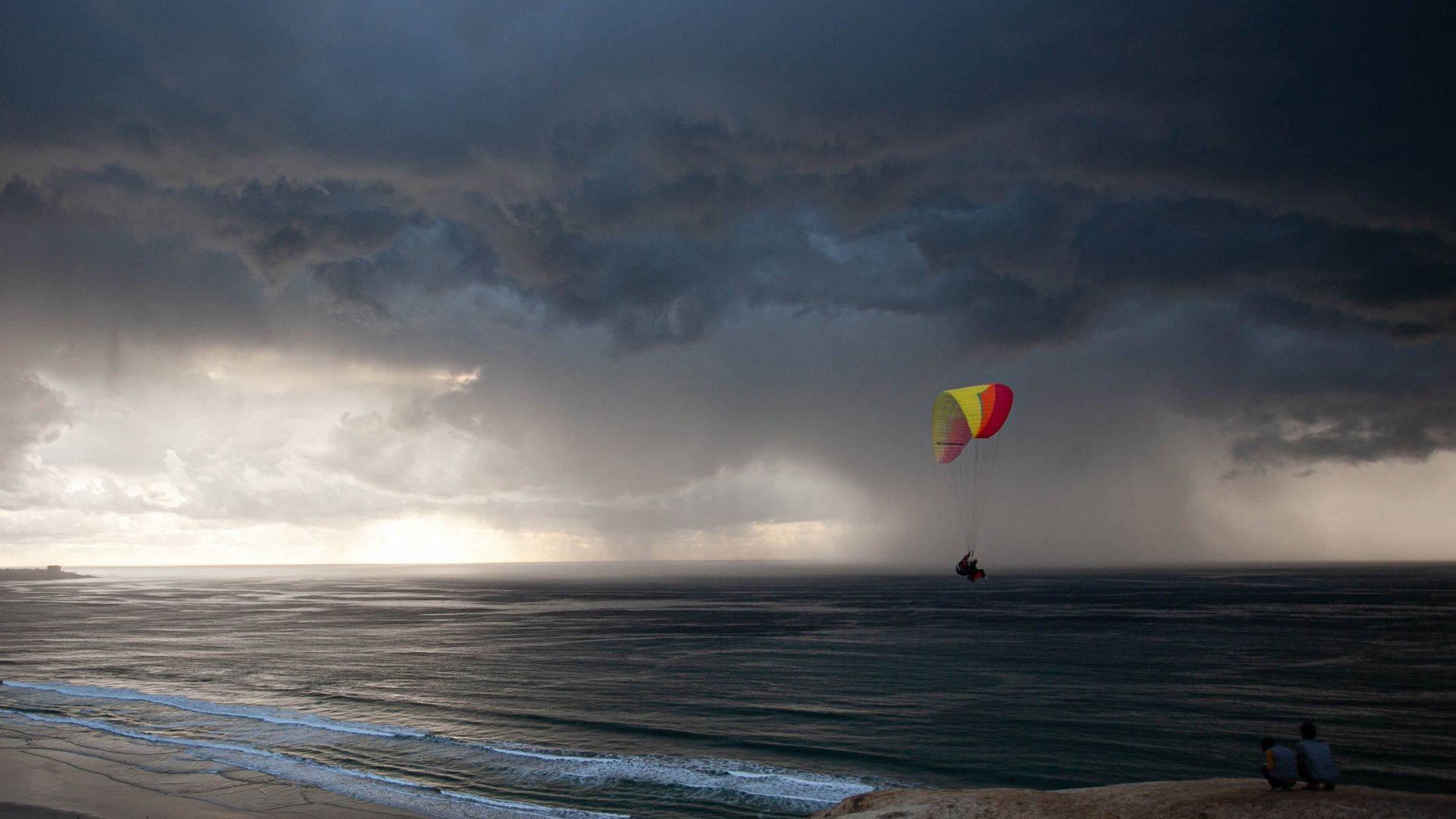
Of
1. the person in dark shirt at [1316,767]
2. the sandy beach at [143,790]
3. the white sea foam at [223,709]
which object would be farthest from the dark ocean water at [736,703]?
the person in dark shirt at [1316,767]

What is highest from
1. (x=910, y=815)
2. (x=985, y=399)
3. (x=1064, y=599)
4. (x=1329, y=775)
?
(x=985, y=399)

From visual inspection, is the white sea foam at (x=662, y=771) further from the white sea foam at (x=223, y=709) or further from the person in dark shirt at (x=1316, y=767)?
the person in dark shirt at (x=1316, y=767)

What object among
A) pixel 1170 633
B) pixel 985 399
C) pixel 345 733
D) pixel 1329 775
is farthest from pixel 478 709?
pixel 1170 633

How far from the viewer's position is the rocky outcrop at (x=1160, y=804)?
49.8ft

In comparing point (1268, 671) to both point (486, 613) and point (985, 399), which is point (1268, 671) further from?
point (486, 613)

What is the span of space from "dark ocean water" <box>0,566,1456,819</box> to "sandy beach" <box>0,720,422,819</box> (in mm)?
1321

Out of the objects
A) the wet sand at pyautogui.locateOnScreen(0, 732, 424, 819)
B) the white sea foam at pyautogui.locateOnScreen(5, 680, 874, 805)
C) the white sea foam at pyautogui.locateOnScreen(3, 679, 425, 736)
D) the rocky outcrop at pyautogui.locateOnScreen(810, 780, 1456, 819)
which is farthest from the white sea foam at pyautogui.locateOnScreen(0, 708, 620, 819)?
the rocky outcrop at pyautogui.locateOnScreen(810, 780, 1456, 819)

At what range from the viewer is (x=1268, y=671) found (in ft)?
167

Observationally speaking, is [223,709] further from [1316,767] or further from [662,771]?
[1316,767]

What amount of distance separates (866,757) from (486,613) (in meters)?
95.0

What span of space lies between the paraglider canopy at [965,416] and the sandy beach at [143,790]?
1153 inches

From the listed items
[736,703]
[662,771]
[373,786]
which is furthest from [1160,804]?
[736,703]

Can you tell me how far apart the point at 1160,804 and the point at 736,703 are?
25710 millimetres

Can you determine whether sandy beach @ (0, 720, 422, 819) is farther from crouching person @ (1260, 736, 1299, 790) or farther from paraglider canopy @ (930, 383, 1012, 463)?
paraglider canopy @ (930, 383, 1012, 463)
